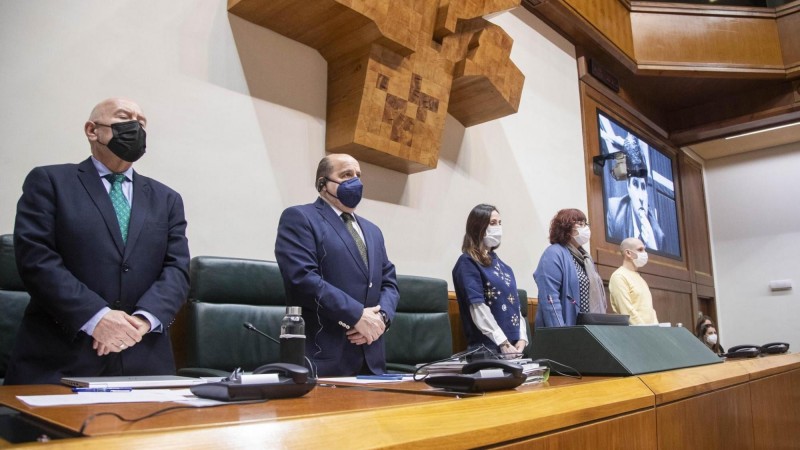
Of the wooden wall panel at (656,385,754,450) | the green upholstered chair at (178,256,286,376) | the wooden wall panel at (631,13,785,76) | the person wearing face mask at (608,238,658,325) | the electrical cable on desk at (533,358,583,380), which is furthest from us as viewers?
the wooden wall panel at (631,13,785,76)

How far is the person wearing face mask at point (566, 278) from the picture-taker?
291 centimetres

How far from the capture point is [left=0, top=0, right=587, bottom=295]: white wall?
2.03 meters

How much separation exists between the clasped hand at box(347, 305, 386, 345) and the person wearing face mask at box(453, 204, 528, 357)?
93 centimetres

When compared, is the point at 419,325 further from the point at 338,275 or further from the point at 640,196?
the point at 640,196

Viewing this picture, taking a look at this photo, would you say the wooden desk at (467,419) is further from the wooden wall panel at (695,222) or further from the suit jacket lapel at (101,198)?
the wooden wall panel at (695,222)

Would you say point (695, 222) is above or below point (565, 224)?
above

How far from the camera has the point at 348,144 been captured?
2.75 metres

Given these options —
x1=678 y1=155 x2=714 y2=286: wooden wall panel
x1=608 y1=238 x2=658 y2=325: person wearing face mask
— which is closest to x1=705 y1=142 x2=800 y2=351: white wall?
x1=678 y1=155 x2=714 y2=286: wooden wall panel

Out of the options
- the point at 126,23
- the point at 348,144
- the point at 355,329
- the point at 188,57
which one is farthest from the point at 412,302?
the point at 126,23

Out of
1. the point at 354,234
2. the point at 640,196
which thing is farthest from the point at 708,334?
the point at 354,234

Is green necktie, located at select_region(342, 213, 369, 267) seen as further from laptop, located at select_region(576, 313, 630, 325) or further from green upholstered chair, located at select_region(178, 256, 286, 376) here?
laptop, located at select_region(576, 313, 630, 325)

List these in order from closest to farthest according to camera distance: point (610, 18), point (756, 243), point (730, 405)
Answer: point (730, 405) < point (610, 18) < point (756, 243)

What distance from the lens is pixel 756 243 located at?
6691mm

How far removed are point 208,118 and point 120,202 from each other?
893 millimetres
